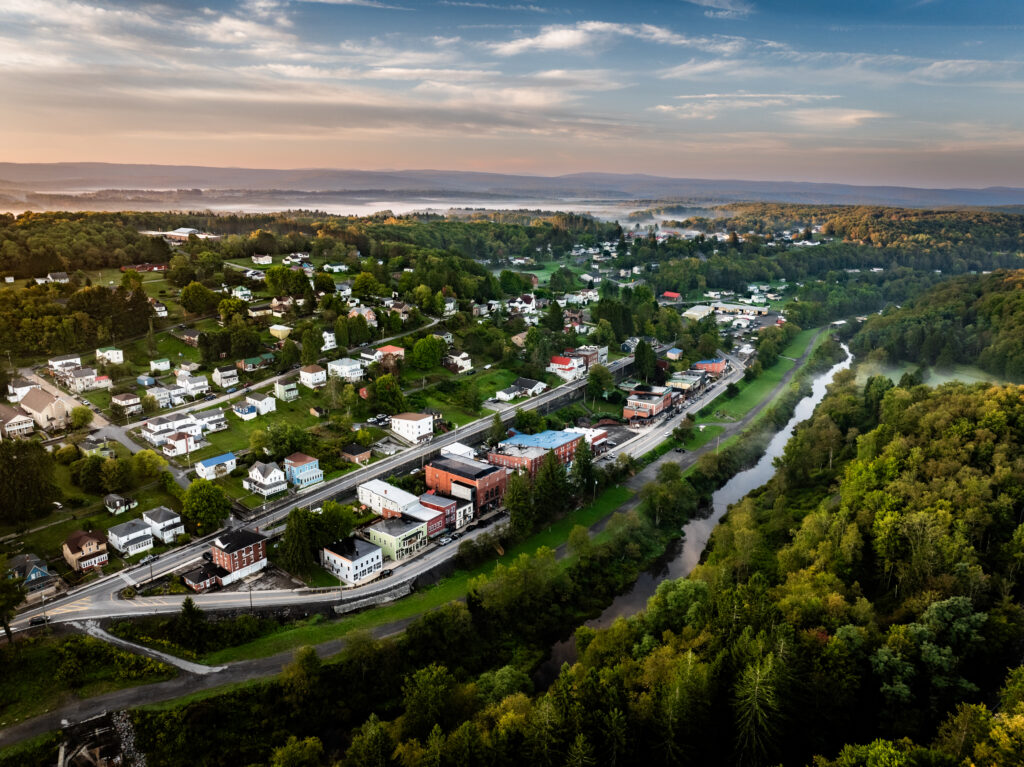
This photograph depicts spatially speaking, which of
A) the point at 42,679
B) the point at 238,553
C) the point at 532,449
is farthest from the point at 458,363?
the point at 42,679

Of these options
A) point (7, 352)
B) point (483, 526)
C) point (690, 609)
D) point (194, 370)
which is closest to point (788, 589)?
point (690, 609)

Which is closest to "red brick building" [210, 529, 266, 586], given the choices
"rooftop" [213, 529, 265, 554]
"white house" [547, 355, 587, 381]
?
"rooftop" [213, 529, 265, 554]

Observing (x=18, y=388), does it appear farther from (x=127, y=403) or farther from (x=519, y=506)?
(x=519, y=506)

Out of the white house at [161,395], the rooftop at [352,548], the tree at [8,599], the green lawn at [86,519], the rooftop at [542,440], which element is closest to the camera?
the tree at [8,599]

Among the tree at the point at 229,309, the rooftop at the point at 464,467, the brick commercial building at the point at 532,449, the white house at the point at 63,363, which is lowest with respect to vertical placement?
the brick commercial building at the point at 532,449

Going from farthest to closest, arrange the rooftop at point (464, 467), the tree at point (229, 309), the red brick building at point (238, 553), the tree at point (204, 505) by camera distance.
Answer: the tree at point (229, 309) → the rooftop at point (464, 467) → the tree at point (204, 505) → the red brick building at point (238, 553)

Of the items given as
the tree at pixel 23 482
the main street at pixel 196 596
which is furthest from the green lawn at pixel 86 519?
the main street at pixel 196 596

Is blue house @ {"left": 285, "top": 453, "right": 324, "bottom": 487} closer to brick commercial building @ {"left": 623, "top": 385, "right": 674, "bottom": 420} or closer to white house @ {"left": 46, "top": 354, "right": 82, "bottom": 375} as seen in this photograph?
white house @ {"left": 46, "top": 354, "right": 82, "bottom": 375}

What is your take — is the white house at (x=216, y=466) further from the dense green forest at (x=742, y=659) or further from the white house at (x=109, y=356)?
the white house at (x=109, y=356)
